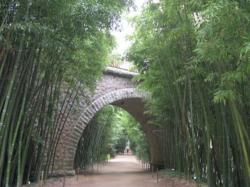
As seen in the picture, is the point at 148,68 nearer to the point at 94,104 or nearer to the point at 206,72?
the point at 94,104

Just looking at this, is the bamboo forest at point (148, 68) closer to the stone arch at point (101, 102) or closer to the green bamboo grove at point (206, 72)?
the green bamboo grove at point (206, 72)

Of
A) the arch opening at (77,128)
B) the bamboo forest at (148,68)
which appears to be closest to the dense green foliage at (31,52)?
the bamboo forest at (148,68)

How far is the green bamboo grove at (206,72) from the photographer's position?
339 cm

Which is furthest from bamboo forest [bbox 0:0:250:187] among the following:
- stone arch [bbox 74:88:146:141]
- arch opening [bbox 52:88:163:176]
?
stone arch [bbox 74:88:146:141]

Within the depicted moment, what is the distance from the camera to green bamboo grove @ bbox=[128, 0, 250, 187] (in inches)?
133

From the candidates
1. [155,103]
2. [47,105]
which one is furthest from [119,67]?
[47,105]

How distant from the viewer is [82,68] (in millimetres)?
7840

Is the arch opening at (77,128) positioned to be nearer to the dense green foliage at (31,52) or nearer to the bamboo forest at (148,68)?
the bamboo forest at (148,68)

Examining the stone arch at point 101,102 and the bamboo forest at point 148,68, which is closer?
the bamboo forest at point 148,68

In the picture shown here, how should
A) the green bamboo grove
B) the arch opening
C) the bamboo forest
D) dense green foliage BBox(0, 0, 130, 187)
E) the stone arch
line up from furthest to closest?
1. the stone arch
2. the arch opening
3. dense green foliage BBox(0, 0, 130, 187)
4. the bamboo forest
5. the green bamboo grove

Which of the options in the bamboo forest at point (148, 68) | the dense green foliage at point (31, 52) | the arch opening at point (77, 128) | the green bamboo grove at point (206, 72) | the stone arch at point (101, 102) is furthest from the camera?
the stone arch at point (101, 102)

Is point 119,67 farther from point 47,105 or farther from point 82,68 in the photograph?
point 47,105

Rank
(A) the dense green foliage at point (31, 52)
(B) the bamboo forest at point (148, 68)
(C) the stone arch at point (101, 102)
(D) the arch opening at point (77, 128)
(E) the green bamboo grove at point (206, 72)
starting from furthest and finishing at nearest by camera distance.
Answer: (C) the stone arch at point (101, 102) → (D) the arch opening at point (77, 128) → (A) the dense green foliage at point (31, 52) → (B) the bamboo forest at point (148, 68) → (E) the green bamboo grove at point (206, 72)

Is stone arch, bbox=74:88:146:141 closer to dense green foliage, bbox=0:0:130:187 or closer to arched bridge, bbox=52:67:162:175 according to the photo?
arched bridge, bbox=52:67:162:175
